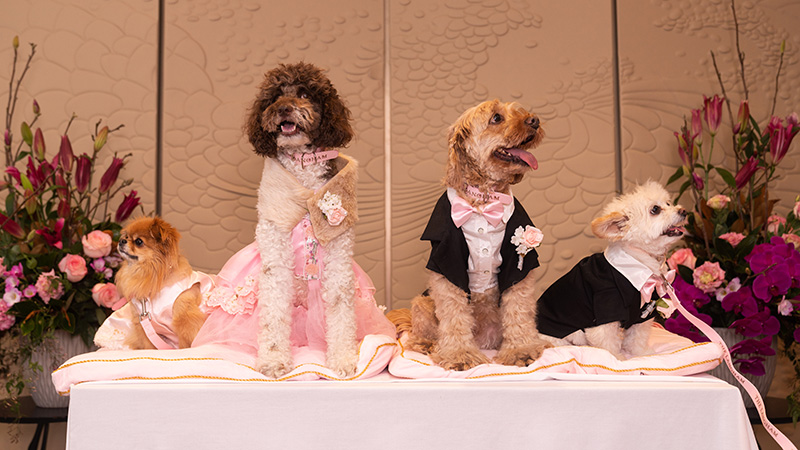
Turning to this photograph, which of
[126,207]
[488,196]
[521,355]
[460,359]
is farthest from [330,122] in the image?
[126,207]

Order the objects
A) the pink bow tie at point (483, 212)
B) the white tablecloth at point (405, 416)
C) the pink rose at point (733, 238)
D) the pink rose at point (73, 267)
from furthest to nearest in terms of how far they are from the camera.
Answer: the pink rose at point (733, 238)
the pink rose at point (73, 267)
the pink bow tie at point (483, 212)
the white tablecloth at point (405, 416)

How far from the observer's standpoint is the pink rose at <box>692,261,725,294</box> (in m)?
2.67

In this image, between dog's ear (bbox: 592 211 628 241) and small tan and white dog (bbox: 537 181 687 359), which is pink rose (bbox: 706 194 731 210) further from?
dog's ear (bbox: 592 211 628 241)

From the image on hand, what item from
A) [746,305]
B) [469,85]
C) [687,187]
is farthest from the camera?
[469,85]

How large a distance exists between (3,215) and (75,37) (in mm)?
1052

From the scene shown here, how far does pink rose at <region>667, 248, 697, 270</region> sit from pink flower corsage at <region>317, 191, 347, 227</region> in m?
1.68

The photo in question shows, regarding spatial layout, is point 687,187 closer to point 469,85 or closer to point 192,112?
point 469,85

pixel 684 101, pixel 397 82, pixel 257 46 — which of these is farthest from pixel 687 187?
pixel 257 46

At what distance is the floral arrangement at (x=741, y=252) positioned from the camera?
8.34ft

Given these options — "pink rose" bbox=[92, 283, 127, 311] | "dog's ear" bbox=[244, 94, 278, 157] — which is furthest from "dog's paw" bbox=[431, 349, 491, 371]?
"pink rose" bbox=[92, 283, 127, 311]

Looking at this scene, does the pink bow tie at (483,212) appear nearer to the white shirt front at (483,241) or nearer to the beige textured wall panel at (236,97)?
the white shirt front at (483,241)

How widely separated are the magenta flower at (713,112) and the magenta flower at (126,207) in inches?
114

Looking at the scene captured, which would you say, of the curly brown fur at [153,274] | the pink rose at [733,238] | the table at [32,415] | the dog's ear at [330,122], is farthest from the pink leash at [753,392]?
the table at [32,415]

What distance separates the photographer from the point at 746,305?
101 inches
